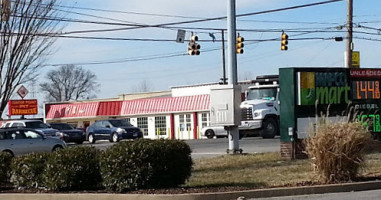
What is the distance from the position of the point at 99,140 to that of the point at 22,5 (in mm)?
25728

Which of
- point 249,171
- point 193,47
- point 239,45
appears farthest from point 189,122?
point 249,171

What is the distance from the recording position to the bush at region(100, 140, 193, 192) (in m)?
13.4

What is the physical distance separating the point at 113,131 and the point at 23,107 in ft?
64.6

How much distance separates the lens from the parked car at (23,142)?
2616 cm

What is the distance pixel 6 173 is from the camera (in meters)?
15.8

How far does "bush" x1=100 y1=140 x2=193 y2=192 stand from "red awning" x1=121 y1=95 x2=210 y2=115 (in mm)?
41524

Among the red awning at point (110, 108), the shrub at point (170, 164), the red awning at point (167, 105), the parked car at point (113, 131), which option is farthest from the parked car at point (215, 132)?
the shrub at point (170, 164)

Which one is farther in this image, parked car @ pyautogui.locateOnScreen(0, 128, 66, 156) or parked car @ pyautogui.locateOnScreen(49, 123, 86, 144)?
parked car @ pyautogui.locateOnScreen(49, 123, 86, 144)

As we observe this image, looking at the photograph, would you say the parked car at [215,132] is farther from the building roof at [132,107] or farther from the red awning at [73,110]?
the red awning at [73,110]

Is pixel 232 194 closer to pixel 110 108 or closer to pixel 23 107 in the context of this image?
pixel 23 107

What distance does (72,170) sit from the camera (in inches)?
556

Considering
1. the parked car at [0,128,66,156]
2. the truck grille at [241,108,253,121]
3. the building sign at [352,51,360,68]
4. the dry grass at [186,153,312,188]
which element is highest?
the building sign at [352,51,360,68]

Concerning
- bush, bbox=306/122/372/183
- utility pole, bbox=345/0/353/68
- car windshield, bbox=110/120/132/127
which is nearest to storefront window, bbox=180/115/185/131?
car windshield, bbox=110/120/132/127

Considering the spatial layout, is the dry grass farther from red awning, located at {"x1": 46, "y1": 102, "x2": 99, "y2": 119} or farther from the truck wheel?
red awning, located at {"x1": 46, "y1": 102, "x2": 99, "y2": 119}
